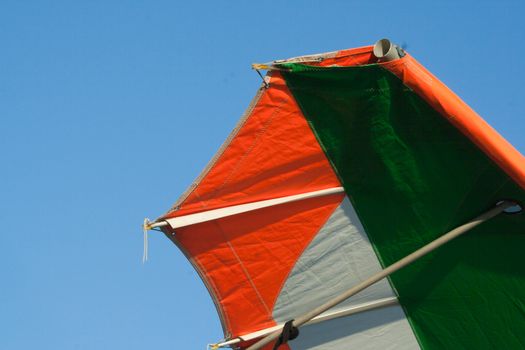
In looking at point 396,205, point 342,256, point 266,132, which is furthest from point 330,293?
point 266,132

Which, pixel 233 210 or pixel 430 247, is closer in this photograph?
pixel 430 247

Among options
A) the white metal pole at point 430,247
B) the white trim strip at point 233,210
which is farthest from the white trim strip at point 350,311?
the white trim strip at point 233,210

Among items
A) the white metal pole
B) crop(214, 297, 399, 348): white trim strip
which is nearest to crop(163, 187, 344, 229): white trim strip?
the white metal pole

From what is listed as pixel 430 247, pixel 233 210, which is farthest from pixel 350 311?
pixel 233 210

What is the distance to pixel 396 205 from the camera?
43.8ft

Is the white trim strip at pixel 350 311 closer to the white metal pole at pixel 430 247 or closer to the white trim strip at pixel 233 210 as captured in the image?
the white metal pole at pixel 430 247

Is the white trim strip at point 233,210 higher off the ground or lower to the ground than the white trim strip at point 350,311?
higher

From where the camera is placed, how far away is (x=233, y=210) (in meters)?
13.3

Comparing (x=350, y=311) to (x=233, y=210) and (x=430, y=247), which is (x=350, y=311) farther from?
(x=233, y=210)

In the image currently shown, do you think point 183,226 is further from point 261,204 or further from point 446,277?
point 446,277

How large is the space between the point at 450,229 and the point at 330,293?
71.3 inches

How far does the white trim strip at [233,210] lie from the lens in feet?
43.1

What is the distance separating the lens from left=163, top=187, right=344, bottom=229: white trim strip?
1315 cm

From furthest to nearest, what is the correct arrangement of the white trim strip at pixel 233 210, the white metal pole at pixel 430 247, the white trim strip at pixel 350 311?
the white trim strip at pixel 350 311 → the white trim strip at pixel 233 210 → the white metal pole at pixel 430 247
